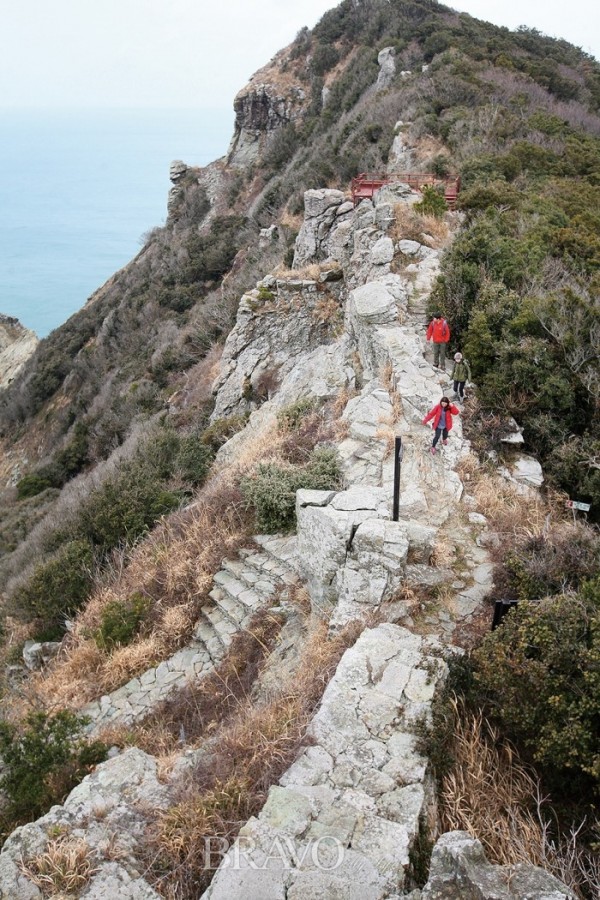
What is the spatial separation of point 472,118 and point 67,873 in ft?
87.6

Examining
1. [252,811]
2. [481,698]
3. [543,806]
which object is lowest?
[252,811]

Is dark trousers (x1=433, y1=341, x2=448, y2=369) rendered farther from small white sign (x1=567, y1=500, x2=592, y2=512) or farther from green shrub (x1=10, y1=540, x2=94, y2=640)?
green shrub (x1=10, y1=540, x2=94, y2=640)

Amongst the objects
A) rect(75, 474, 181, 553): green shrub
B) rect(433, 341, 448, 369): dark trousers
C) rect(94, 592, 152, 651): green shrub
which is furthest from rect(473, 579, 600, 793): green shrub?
rect(75, 474, 181, 553): green shrub

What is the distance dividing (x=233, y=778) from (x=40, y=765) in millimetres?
2673

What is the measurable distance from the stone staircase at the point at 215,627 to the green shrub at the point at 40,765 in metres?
1.14

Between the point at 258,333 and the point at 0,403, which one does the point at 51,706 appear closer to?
the point at 258,333

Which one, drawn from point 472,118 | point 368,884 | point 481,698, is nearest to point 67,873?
point 368,884

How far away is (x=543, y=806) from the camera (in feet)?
15.4

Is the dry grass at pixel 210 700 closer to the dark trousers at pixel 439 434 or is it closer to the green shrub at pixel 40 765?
the green shrub at pixel 40 765

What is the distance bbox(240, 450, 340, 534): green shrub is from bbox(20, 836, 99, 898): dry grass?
5230mm

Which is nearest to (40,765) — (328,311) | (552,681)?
(552,681)

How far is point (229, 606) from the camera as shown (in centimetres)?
880

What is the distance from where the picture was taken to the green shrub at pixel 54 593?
425 inches

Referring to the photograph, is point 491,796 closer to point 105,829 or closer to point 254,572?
point 105,829
